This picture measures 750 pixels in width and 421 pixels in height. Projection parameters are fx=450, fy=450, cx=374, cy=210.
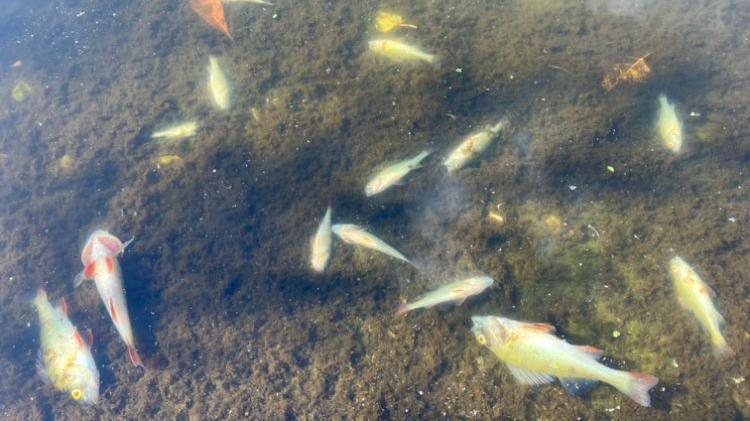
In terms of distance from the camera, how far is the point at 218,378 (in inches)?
138

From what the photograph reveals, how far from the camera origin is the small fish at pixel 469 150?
385 centimetres

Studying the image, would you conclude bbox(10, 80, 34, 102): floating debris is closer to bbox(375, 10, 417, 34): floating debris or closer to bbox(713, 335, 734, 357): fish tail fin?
bbox(375, 10, 417, 34): floating debris

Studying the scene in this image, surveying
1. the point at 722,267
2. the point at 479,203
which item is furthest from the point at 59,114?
the point at 722,267

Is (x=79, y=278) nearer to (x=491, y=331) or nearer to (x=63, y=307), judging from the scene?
(x=63, y=307)

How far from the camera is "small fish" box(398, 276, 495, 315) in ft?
10.5

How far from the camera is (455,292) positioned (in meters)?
3.22

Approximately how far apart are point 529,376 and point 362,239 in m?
1.55

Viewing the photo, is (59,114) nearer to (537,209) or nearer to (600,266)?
(537,209)

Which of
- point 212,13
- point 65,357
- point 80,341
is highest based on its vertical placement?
point 212,13

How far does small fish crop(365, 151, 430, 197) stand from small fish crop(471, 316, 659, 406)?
4.73ft

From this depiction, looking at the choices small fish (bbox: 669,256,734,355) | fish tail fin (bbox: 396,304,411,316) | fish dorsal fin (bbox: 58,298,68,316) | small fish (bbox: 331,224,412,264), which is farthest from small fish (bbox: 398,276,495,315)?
fish dorsal fin (bbox: 58,298,68,316)

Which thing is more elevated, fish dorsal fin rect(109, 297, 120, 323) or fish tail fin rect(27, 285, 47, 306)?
fish dorsal fin rect(109, 297, 120, 323)

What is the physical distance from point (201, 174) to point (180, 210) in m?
0.39

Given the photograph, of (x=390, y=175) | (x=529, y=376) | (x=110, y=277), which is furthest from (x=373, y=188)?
(x=110, y=277)
